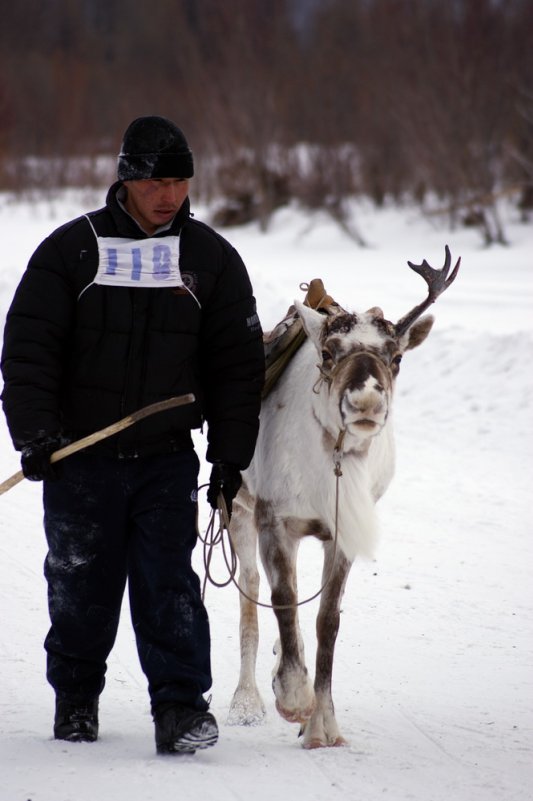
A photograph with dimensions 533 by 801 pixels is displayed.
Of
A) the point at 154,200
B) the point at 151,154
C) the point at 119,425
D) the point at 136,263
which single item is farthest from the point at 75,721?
the point at 151,154

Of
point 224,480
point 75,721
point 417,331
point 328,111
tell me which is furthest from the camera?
point 328,111

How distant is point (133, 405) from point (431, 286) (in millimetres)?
1256

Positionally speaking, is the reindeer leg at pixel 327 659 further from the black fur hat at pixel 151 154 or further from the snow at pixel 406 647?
the black fur hat at pixel 151 154

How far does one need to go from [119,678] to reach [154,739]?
32.5 inches

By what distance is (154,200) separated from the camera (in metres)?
3.79

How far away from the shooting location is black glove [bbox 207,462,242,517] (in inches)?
158

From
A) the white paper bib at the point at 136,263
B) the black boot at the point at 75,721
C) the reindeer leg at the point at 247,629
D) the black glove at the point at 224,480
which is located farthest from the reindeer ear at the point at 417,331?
the black boot at the point at 75,721

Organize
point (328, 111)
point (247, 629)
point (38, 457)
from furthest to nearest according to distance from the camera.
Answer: point (328, 111), point (247, 629), point (38, 457)

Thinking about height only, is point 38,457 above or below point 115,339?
below

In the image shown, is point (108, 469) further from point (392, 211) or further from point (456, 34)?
point (392, 211)

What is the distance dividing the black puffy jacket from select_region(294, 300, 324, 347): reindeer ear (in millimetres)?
395

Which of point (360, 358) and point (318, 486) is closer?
point (360, 358)

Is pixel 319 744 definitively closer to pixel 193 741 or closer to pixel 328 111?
pixel 193 741

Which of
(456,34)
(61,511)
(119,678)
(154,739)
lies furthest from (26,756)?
(456,34)
